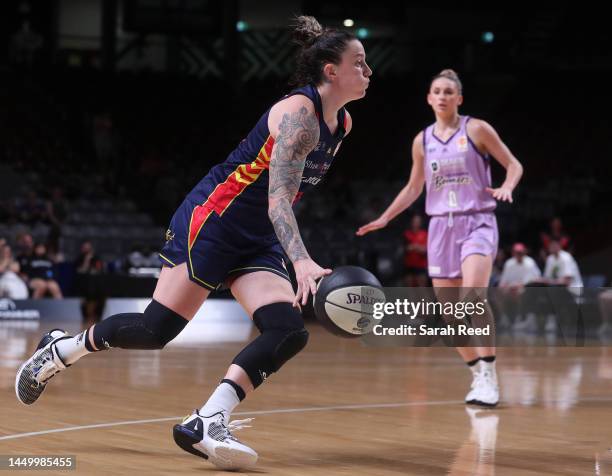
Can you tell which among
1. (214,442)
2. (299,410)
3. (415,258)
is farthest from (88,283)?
(214,442)

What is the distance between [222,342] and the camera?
1151 centimetres

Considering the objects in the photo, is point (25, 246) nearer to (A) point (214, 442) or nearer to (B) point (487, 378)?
(B) point (487, 378)

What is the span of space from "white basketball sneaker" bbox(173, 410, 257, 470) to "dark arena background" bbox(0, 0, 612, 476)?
14cm

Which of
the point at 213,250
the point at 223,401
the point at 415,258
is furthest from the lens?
the point at 415,258

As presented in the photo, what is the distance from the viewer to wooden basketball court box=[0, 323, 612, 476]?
448 centimetres

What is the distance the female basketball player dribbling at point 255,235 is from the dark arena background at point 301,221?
1.03ft

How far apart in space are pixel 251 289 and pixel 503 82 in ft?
71.4

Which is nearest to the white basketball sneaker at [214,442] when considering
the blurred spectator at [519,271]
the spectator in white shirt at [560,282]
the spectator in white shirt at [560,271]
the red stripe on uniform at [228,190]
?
the red stripe on uniform at [228,190]

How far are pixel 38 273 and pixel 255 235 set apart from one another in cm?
1139

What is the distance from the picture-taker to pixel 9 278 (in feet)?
48.6

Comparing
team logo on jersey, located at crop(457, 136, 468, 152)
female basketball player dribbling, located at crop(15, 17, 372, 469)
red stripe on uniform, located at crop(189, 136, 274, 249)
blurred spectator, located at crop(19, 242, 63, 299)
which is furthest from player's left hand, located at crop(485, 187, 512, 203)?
blurred spectator, located at crop(19, 242, 63, 299)

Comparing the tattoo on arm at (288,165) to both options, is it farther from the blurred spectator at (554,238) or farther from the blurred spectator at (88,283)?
the blurred spectator at (554,238)

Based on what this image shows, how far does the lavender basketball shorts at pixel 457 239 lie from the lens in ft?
22.6

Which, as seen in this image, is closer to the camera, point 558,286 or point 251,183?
point 251,183
